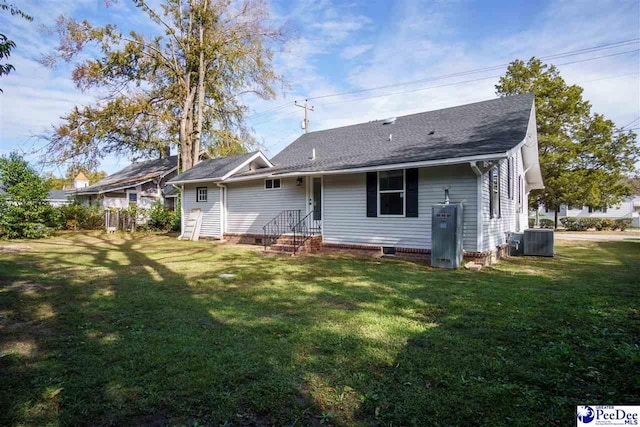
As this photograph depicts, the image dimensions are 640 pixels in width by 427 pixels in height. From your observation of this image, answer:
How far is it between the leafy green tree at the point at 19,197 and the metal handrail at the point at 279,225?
10.2m

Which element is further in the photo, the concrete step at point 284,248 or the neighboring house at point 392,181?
the concrete step at point 284,248

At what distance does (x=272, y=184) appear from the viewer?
13.7 metres

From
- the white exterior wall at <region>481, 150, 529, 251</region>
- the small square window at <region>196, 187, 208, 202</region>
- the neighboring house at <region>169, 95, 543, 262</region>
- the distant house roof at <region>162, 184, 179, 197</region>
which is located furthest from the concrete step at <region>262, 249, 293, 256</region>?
the distant house roof at <region>162, 184, 179, 197</region>

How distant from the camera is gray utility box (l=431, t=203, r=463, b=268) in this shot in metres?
8.51

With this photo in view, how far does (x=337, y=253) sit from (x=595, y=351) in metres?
8.28

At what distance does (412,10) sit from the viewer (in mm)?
12172

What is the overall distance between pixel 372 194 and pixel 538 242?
5496mm

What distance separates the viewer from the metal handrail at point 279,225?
42.6ft

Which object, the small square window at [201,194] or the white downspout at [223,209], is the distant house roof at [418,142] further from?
the white downspout at [223,209]

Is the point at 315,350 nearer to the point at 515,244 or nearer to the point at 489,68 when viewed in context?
the point at 515,244

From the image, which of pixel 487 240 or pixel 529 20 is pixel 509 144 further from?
pixel 529 20

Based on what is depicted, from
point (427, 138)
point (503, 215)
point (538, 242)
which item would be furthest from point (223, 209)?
point (538, 242)

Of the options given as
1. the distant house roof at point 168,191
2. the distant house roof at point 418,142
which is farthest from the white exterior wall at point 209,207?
the distant house roof at point 168,191

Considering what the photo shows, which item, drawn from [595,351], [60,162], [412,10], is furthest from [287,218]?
[60,162]
